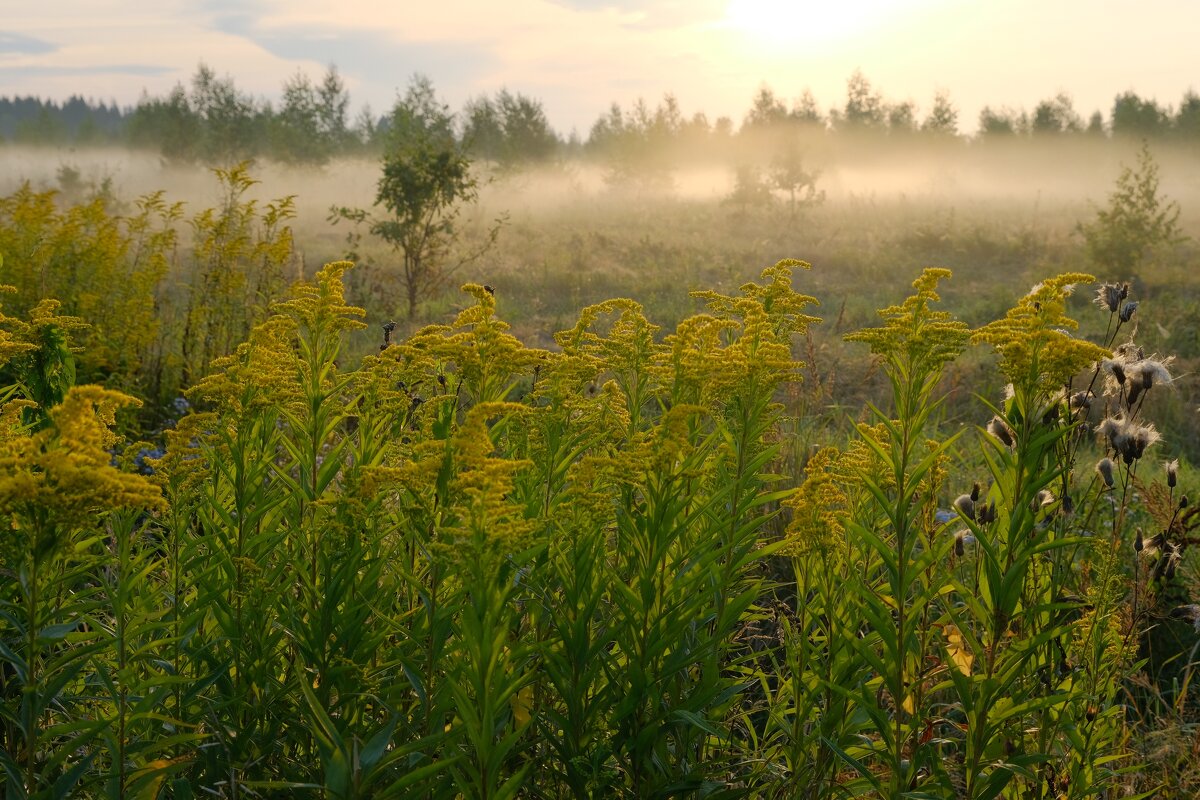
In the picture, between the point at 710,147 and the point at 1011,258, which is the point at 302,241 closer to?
the point at 1011,258

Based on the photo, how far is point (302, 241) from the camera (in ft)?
74.4

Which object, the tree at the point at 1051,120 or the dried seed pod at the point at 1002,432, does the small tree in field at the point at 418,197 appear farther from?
the tree at the point at 1051,120

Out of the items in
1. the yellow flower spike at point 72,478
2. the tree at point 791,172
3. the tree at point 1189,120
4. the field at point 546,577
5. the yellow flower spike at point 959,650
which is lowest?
the yellow flower spike at point 959,650

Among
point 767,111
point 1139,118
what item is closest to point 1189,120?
point 1139,118

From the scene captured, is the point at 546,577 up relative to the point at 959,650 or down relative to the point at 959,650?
up

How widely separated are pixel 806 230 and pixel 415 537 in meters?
26.6

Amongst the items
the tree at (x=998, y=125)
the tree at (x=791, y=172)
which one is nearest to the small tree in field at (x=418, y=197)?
the tree at (x=791, y=172)

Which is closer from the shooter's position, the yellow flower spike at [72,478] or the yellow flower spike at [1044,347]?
the yellow flower spike at [72,478]

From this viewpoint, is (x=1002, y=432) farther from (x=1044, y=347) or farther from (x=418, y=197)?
(x=418, y=197)

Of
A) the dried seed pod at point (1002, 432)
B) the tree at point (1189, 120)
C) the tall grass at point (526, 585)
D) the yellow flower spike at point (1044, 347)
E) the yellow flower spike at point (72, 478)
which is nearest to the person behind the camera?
the yellow flower spike at point (72, 478)

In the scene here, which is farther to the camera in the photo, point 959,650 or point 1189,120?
point 1189,120

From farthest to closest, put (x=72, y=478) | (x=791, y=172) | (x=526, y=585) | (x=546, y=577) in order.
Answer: (x=791, y=172), (x=546, y=577), (x=526, y=585), (x=72, y=478)

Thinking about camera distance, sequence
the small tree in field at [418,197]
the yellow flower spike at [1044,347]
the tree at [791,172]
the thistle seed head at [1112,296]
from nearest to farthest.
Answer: the yellow flower spike at [1044,347] → the thistle seed head at [1112,296] → the small tree in field at [418,197] → the tree at [791,172]

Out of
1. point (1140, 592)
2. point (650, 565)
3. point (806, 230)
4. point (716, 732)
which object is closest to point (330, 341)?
point (650, 565)
